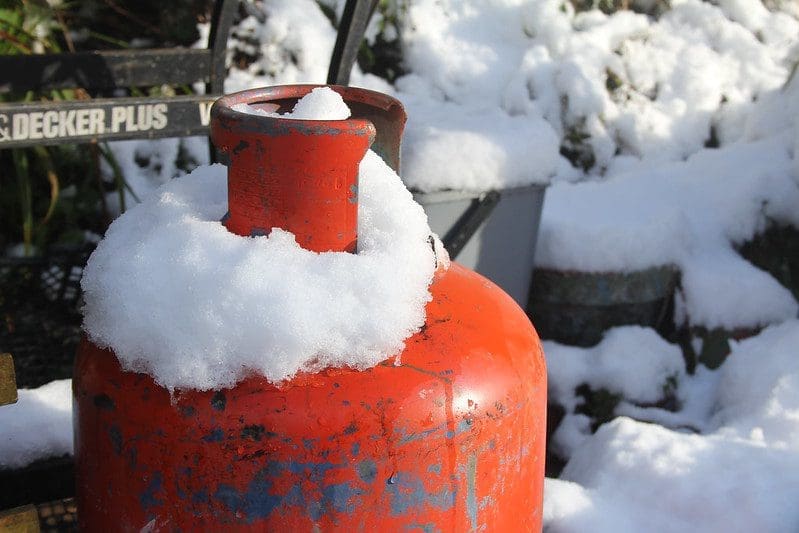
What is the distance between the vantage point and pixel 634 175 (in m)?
3.64

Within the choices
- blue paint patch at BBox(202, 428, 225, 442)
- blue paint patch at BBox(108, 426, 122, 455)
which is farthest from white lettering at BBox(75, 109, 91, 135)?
blue paint patch at BBox(202, 428, 225, 442)

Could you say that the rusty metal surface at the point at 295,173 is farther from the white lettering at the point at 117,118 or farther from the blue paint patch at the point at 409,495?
the white lettering at the point at 117,118

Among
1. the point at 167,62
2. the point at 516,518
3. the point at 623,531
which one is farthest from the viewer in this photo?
the point at 167,62

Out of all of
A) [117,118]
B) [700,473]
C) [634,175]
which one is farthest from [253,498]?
[634,175]

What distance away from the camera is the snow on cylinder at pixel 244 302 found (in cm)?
101

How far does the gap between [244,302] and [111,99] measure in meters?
1.19

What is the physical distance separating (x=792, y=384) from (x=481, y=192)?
1.02 metres

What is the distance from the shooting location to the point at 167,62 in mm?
2289

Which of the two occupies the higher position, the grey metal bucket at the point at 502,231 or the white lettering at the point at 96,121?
the white lettering at the point at 96,121

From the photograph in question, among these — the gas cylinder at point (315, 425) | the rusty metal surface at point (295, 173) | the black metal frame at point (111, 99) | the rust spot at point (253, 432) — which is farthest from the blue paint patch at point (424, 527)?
the black metal frame at point (111, 99)

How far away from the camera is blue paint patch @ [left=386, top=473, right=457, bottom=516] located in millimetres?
1040

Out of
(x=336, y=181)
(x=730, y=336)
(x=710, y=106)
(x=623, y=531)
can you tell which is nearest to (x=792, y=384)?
(x=730, y=336)

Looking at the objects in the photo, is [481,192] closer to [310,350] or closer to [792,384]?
[792,384]

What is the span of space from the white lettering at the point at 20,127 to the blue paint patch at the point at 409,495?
4.32 ft
